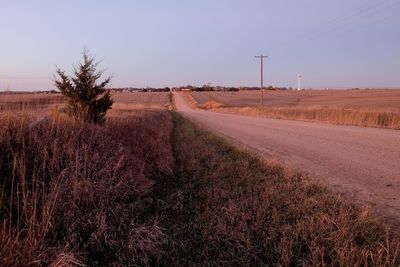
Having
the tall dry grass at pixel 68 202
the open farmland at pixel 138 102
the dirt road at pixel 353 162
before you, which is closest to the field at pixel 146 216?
the tall dry grass at pixel 68 202

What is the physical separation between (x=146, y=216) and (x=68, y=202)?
1.15 m

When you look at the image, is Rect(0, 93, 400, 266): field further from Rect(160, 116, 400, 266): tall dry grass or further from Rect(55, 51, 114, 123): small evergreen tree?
Rect(55, 51, 114, 123): small evergreen tree

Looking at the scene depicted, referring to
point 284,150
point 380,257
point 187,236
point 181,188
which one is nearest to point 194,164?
point 181,188

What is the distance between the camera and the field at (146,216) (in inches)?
163

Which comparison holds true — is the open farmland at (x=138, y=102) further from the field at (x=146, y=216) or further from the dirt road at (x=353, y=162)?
the field at (x=146, y=216)

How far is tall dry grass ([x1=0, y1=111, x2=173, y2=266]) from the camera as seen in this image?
12.8ft

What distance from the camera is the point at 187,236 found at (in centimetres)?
505

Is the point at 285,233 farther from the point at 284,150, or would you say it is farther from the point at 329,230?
the point at 284,150

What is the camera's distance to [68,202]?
489cm

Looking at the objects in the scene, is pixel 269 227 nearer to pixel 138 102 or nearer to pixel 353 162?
pixel 353 162

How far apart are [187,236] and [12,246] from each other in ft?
6.85

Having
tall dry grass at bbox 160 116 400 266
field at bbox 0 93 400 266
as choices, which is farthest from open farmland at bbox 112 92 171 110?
tall dry grass at bbox 160 116 400 266

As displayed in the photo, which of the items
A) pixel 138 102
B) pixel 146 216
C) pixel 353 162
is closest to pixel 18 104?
pixel 146 216

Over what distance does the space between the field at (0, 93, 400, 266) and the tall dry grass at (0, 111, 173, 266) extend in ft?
0.05
